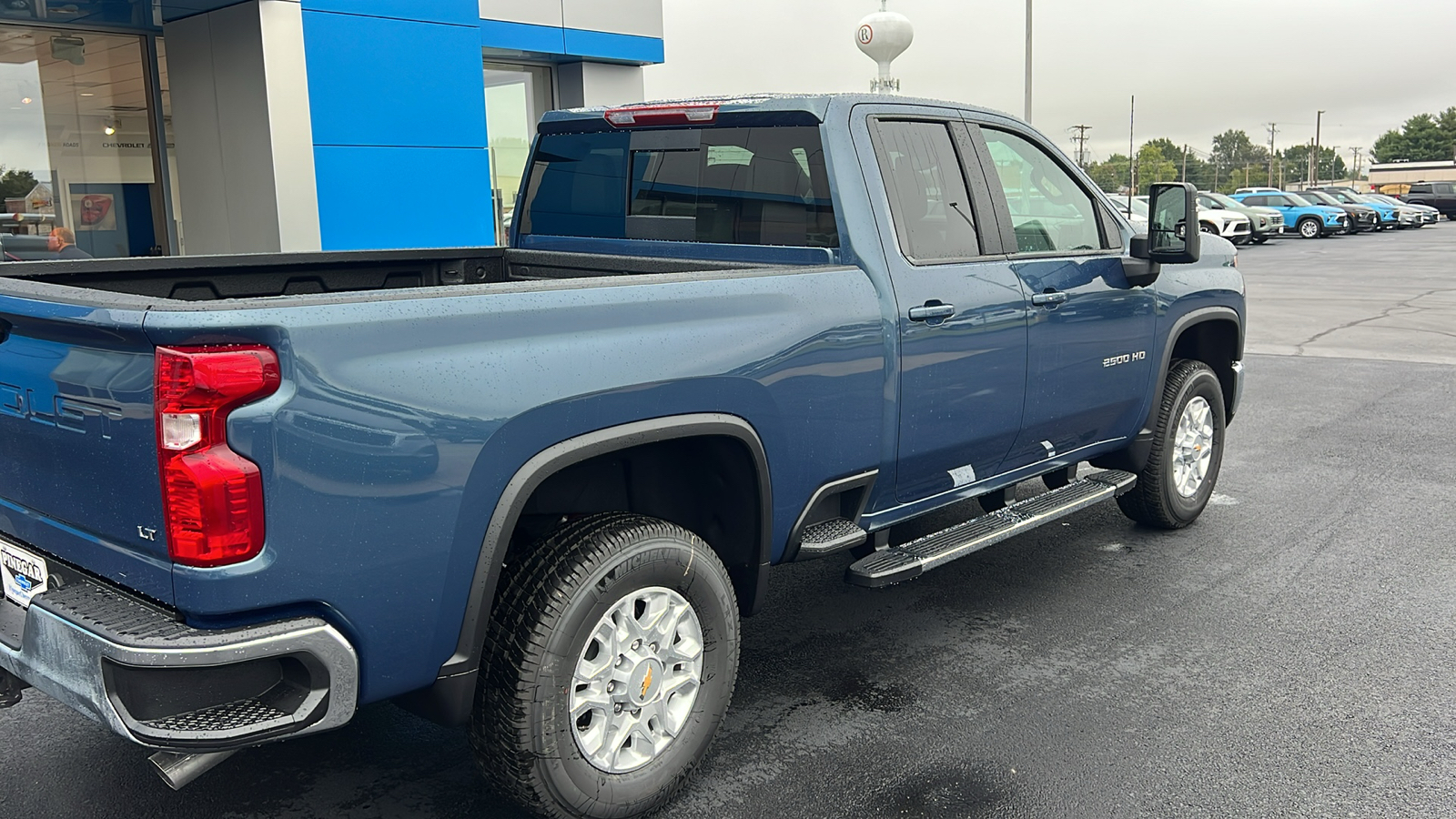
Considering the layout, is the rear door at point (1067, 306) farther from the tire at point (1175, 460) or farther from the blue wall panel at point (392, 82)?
the blue wall panel at point (392, 82)

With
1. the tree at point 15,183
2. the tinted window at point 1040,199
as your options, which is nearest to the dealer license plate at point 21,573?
the tinted window at point 1040,199

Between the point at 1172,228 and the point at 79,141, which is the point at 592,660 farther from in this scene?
the point at 79,141

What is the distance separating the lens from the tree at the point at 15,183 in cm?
1044

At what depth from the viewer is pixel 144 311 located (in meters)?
2.31

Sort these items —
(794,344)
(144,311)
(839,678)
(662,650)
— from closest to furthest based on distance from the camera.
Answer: (144,311)
(662,650)
(794,344)
(839,678)

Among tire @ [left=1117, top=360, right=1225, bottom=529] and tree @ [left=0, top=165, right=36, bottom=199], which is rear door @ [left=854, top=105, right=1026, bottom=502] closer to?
tire @ [left=1117, top=360, right=1225, bottom=529]

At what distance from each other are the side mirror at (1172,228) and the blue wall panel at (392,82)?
882 centimetres

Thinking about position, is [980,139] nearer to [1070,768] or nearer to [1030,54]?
[1070,768]

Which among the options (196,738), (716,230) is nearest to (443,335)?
(196,738)

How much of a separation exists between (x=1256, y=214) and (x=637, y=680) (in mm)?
37186

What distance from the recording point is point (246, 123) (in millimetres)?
10922

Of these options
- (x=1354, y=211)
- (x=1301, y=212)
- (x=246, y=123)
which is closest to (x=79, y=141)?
(x=246, y=123)

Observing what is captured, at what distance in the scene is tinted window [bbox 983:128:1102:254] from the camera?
4.58 meters

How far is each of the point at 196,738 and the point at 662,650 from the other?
1.20m
